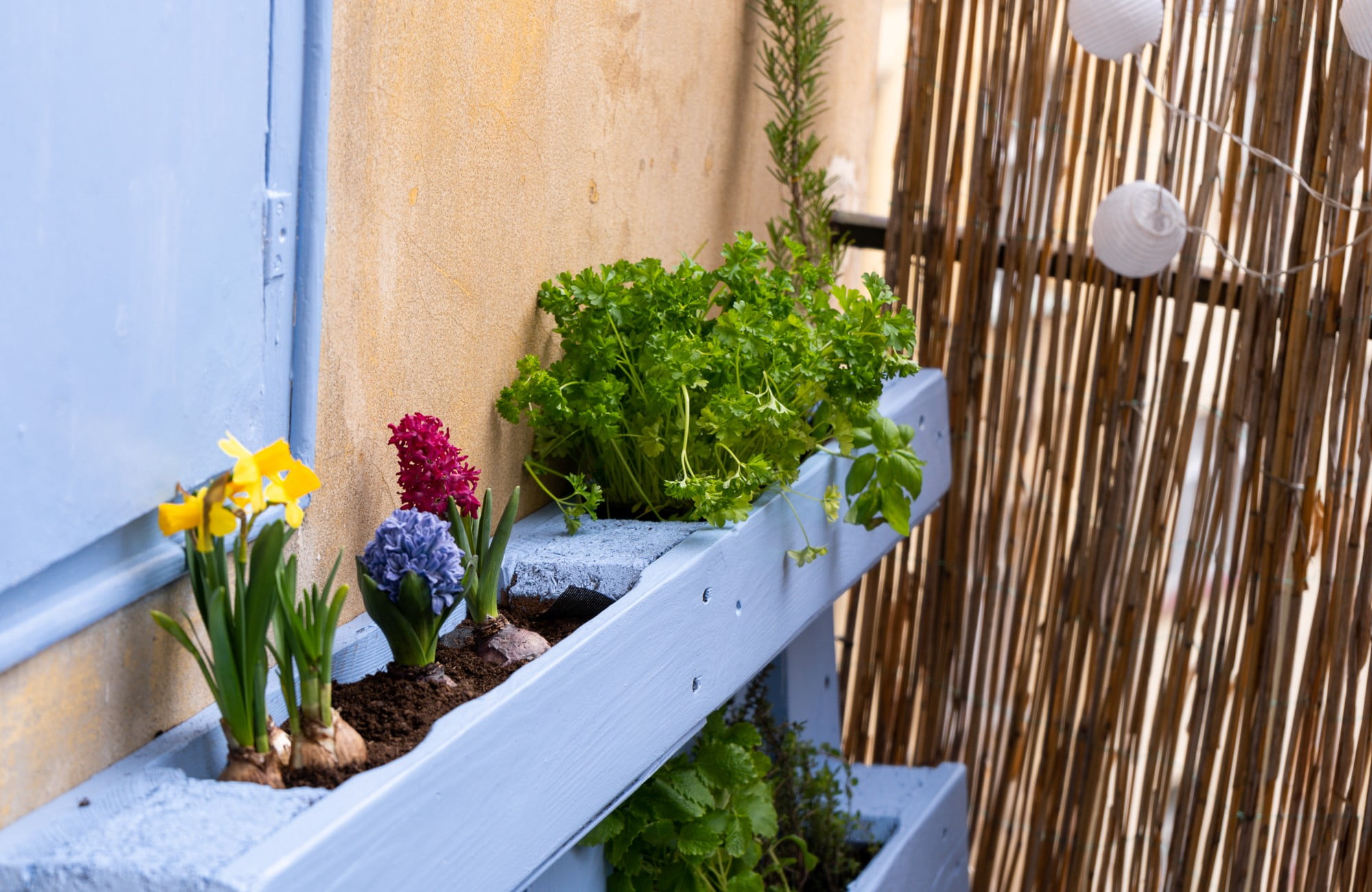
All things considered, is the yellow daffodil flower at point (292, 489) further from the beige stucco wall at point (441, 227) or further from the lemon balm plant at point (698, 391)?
the lemon balm plant at point (698, 391)

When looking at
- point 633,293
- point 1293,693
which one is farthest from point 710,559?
point 1293,693

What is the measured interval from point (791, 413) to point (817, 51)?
0.64 m

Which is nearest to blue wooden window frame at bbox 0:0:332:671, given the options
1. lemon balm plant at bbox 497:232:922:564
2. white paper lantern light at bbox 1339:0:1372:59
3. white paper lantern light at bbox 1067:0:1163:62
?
lemon balm plant at bbox 497:232:922:564

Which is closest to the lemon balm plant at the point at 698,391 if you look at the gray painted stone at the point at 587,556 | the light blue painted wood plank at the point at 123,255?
the gray painted stone at the point at 587,556

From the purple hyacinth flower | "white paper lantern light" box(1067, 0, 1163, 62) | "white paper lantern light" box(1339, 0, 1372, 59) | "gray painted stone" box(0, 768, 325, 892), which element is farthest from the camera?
"white paper lantern light" box(1067, 0, 1163, 62)

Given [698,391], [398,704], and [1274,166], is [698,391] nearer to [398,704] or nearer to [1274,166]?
[398,704]

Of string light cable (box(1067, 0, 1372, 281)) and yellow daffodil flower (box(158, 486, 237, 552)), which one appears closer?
yellow daffodil flower (box(158, 486, 237, 552))

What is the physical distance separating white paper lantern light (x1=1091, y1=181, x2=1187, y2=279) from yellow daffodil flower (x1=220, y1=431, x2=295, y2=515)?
108 cm

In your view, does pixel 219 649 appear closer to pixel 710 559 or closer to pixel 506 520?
pixel 506 520

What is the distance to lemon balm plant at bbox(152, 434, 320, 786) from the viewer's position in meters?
0.71

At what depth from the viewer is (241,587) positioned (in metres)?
0.73

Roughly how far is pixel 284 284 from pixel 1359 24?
1108 millimetres

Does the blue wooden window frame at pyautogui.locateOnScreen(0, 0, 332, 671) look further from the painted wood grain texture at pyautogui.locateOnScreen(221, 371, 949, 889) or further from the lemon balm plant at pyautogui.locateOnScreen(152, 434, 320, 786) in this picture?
the painted wood grain texture at pyautogui.locateOnScreen(221, 371, 949, 889)

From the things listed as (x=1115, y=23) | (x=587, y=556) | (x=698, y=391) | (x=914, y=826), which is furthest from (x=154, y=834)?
(x=1115, y=23)
